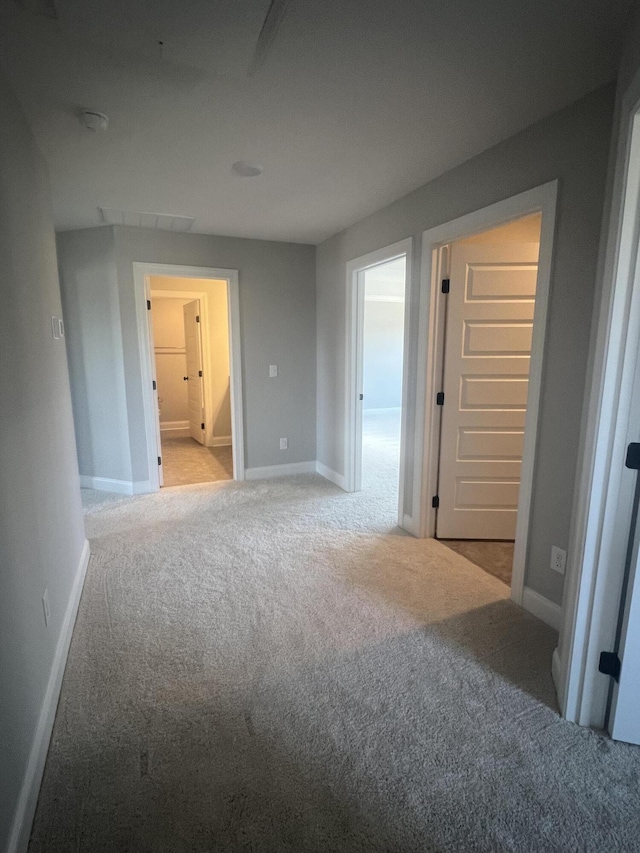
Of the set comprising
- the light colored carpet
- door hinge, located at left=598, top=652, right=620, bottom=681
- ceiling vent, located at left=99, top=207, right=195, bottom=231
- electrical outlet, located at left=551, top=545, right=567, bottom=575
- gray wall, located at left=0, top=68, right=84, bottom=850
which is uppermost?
ceiling vent, located at left=99, top=207, right=195, bottom=231

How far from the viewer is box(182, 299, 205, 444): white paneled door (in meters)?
5.77

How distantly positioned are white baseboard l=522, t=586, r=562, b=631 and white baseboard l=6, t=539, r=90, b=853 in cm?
219

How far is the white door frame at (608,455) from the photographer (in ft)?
4.41

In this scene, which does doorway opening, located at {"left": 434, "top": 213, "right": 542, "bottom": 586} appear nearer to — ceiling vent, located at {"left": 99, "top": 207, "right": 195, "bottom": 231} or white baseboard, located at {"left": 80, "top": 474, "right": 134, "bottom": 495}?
ceiling vent, located at {"left": 99, "top": 207, "right": 195, "bottom": 231}

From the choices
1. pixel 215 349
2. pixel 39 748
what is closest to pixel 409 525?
pixel 39 748

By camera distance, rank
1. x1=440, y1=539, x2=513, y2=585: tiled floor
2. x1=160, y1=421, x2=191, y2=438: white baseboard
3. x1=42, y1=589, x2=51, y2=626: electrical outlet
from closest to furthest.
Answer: x1=42, y1=589, x2=51, y2=626: electrical outlet, x1=440, y1=539, x2=513, y2=585: tiled floor, x1=160, y1=421, x2=191, y2=438: white baseboard

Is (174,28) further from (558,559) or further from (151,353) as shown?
(151,353)

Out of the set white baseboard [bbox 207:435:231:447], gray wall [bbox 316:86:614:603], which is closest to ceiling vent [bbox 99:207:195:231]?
gray wall [bbox 316:86:614:603]

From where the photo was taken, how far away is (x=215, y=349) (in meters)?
5.81

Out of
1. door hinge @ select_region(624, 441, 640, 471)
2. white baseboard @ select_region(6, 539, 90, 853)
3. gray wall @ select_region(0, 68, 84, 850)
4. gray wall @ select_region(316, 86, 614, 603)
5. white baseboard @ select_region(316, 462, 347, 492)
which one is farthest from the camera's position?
white baseboard @ select_region(316, 462, 347, 492)

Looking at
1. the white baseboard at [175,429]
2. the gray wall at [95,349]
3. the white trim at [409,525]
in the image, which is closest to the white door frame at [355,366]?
the white trim at [409,525]

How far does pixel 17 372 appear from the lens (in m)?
1.61

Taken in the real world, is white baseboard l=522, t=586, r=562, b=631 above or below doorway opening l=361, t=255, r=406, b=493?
below

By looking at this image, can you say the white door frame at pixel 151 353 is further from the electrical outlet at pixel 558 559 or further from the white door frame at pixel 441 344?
the electrical outlet at pixel 558 559
